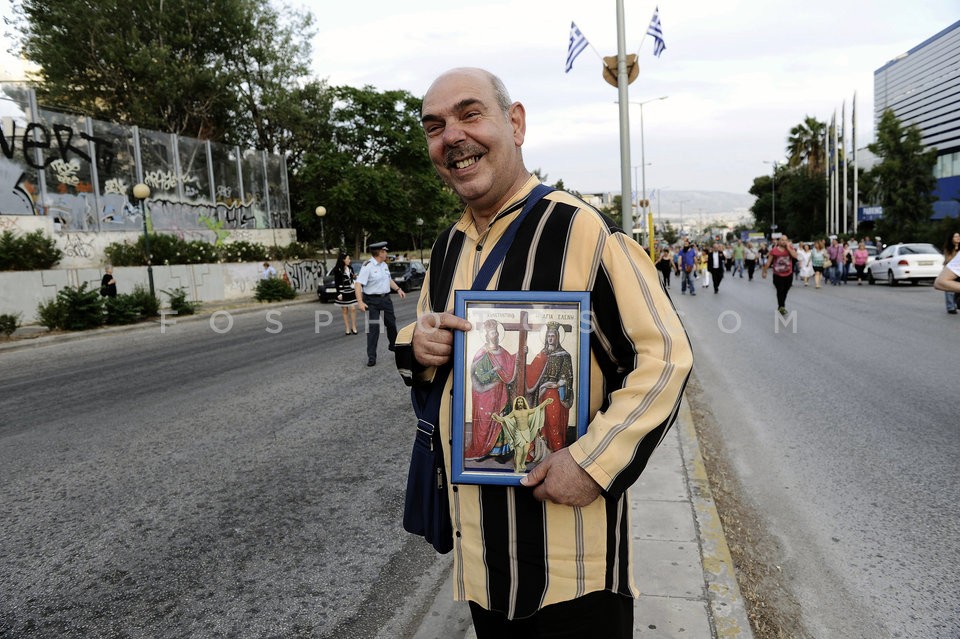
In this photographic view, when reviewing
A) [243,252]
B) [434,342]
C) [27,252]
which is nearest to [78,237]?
[27,252]

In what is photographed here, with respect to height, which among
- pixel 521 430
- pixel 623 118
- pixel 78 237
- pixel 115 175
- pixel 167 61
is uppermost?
pixel 167 61

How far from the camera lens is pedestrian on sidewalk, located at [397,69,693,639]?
138 cm

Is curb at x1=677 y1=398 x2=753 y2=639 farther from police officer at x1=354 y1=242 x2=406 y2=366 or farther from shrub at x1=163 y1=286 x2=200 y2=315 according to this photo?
shrub at x1=163 y1=286 x2=200 y2=315

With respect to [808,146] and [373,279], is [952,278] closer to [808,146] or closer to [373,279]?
[373,279]

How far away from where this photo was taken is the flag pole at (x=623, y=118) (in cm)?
1049

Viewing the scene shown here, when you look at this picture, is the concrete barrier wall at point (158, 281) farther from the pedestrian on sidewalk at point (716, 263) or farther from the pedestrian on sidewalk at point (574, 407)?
the pedestrian on sidewalk at point (574, 407)

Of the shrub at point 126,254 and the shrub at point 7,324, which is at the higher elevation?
the shrub at point 126,254

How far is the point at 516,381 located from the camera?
1.45m

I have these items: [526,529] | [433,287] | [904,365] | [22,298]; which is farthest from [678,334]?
[22,298]

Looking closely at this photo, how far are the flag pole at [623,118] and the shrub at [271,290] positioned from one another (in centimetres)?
1774

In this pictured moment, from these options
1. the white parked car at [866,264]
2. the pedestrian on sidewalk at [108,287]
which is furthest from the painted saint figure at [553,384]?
the white parked car at [866,264]

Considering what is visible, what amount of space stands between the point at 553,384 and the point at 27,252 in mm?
21116

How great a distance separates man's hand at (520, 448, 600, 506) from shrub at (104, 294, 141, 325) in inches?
714

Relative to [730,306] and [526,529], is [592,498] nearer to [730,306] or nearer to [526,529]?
[526,529]
